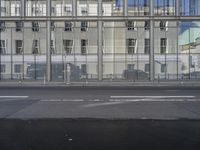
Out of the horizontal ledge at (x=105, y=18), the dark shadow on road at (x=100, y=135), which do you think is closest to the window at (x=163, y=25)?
the horizontal ledge at (x=105, y=18)

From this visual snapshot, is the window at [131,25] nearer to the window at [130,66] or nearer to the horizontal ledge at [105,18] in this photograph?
the horizontal ledge at [105,18]

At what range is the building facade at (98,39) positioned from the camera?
45188 millimetres

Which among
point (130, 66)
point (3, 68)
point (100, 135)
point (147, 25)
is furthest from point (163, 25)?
point (100, 135)

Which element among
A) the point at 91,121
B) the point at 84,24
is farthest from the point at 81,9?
the point at 91,121

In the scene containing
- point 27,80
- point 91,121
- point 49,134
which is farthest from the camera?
point 27,80

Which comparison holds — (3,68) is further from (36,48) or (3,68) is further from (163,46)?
(163,46)

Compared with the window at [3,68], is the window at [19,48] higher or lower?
higher

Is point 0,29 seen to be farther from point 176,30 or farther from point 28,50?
point 176,30

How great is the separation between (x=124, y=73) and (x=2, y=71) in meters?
14.3

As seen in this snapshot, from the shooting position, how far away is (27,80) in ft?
147

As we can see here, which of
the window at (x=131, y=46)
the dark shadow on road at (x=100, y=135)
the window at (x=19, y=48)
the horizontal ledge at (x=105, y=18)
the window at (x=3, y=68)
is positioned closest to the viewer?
the dark shadow on road at (x=100, y=135)

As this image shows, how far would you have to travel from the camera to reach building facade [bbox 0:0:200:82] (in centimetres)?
4519

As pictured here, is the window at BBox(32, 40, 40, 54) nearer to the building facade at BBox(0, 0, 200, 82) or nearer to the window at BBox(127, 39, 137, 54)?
the building facade at BBox(0, 0, 200, 82)

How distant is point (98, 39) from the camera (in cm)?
4556
